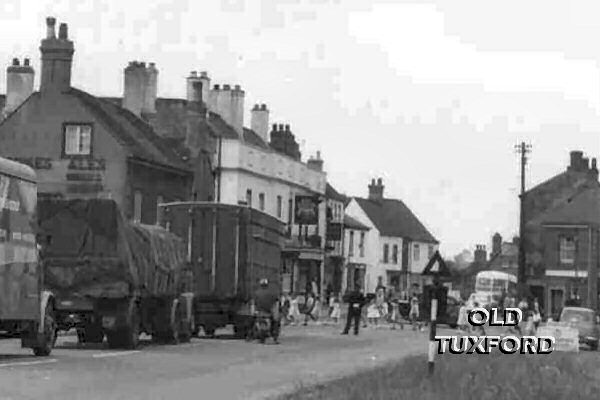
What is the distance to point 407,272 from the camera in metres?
120

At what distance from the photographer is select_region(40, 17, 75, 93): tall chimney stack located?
60.8 metres

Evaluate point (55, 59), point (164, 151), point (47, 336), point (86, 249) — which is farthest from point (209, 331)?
point (164, 151)

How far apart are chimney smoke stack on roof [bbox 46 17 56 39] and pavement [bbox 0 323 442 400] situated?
27.0 m

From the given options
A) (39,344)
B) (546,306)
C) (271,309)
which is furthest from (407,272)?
(39,344)

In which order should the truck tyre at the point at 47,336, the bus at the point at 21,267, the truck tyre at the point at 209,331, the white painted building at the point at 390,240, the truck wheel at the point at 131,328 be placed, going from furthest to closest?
1. the white painted building at the point at 390,240
2. the truck tyre at the point at 209,331
3. the truck wheel at the point at 131,328
4. the truck tyre at the point at 47,336
5. the bus at the point at 21,267

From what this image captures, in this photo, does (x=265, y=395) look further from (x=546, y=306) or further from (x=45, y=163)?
(x=546, y=306)

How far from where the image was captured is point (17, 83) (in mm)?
68125

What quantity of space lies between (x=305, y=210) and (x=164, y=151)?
15171 millimetres

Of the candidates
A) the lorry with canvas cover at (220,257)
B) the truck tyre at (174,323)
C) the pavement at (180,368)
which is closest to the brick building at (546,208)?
the lorry with canvas cover at (220,257)

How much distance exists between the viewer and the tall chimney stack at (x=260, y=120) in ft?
282

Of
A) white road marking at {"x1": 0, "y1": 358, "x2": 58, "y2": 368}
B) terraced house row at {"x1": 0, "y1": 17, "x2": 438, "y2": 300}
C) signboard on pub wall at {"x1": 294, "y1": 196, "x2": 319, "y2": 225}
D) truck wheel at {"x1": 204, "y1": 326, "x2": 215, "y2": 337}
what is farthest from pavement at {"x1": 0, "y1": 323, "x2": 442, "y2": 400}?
signboard on pub wall at {"x1": 294, "y1": 196, "x2": 319, "y2": 225}

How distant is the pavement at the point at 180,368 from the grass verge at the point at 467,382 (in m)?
0.89

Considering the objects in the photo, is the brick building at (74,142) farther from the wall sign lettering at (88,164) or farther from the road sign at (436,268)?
the road sign at (436,268)

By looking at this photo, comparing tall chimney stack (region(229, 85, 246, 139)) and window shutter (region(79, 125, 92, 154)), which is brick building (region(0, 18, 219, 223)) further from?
tall chimney stack (region(229, 85, 246, 139))
